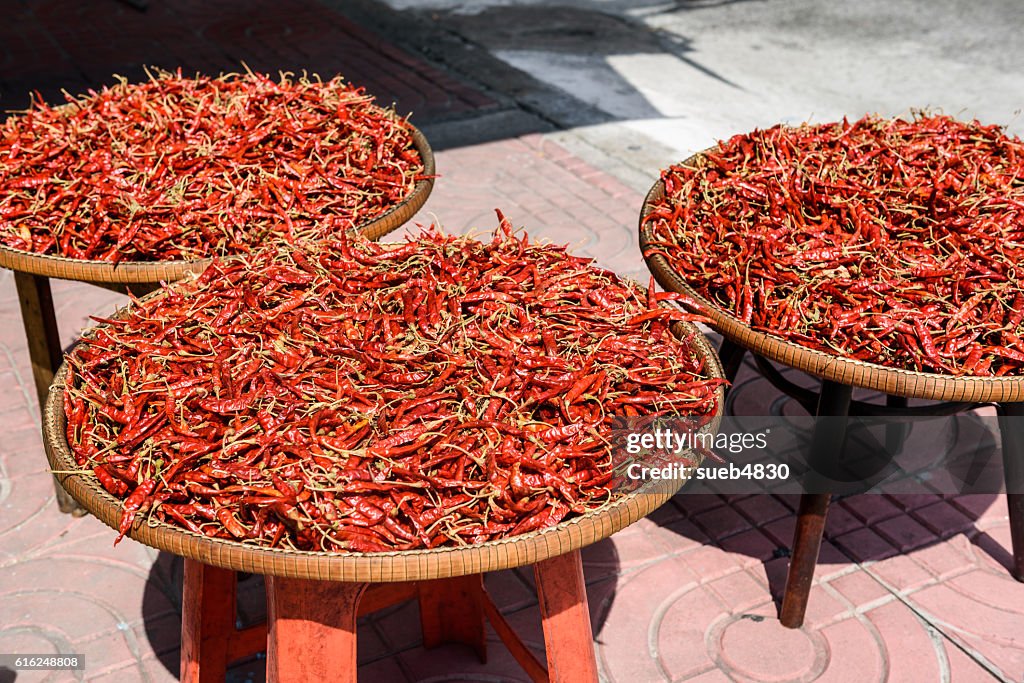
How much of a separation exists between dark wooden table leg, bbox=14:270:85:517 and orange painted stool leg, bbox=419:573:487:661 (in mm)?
1491

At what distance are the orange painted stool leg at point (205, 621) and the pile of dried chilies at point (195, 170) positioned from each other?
0.87m

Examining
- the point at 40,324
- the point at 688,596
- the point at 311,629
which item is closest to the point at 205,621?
the point at 311,629

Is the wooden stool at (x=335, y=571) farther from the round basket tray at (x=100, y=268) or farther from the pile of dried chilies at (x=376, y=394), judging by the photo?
the round basket tray at (x=100, y=268)

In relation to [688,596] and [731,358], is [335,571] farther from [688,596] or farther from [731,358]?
[731,358]

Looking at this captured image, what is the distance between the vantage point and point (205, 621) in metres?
2.51

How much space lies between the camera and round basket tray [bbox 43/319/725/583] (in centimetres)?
174

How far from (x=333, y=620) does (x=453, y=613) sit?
104cm

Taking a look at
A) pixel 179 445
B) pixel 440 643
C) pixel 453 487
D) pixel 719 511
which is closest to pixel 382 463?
pixel 453 487

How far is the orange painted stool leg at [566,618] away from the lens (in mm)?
2066

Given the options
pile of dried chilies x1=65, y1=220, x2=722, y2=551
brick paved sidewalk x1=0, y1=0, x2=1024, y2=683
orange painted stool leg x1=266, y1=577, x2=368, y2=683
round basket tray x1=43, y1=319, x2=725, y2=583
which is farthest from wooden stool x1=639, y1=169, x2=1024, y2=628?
orange painted stool leg x1=266, y1=577, x2=368, y2=683

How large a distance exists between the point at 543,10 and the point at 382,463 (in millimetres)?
8325

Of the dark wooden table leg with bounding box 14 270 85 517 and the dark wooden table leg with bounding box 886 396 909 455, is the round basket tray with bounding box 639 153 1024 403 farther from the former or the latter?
Result: the dark wooden table leg with bounding box 14 270 85 517

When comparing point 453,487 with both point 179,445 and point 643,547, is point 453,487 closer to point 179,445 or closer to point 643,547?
point 179,445

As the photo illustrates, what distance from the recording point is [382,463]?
1884 millimetres
